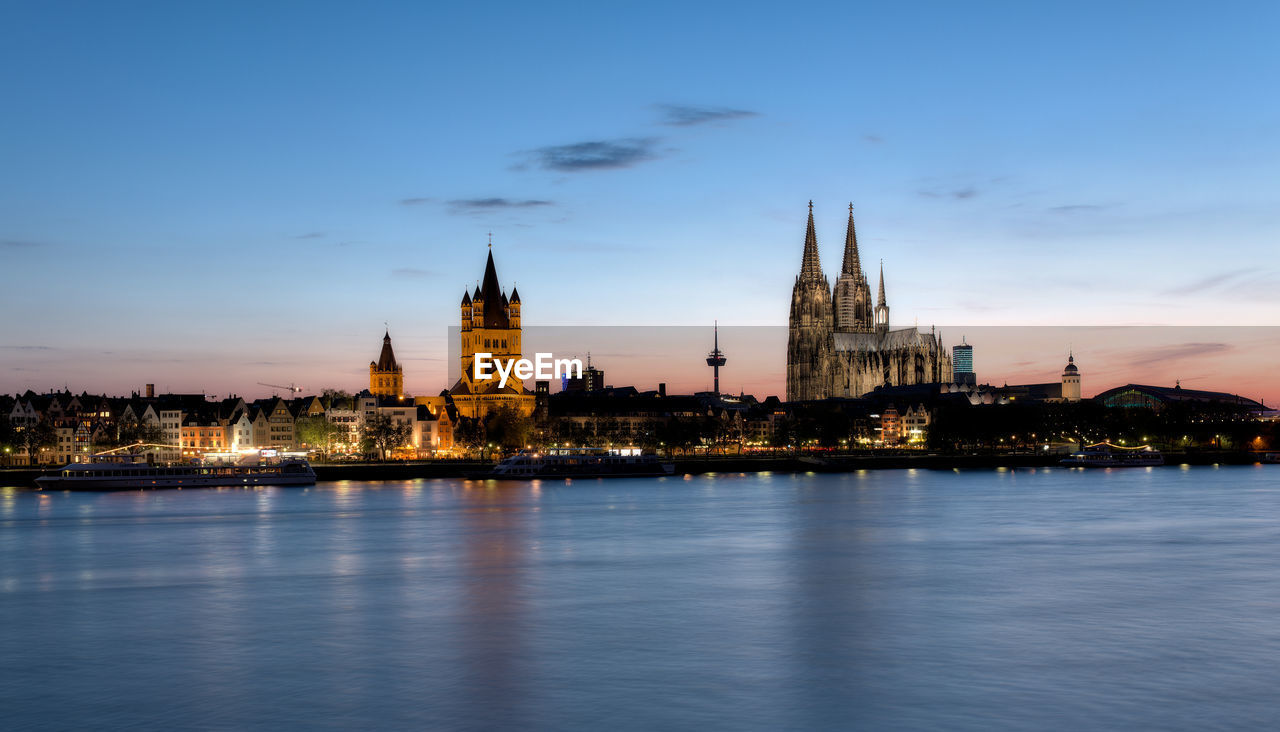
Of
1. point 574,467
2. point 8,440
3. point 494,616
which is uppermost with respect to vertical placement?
point 8,440

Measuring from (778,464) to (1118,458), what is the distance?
38.5 metres

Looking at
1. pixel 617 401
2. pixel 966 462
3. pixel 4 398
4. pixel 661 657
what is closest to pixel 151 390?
pixel 4 398

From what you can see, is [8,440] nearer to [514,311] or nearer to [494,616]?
[514,311]

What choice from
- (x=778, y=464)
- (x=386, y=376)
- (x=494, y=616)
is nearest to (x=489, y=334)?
(x=386, y=376)

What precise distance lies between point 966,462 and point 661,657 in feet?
359

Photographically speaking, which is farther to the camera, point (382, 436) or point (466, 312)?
point (466, 312)

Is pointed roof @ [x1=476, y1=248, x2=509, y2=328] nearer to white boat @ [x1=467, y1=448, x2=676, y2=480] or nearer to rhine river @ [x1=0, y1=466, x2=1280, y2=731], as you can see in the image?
white boat @ [x1=467, y1=448, x2=676, y2=480]

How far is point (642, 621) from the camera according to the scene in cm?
3020

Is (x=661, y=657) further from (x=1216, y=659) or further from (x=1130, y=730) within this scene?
→ (x=1216, y=659)

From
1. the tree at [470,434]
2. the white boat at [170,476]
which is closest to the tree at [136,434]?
the white boat at [170,476]

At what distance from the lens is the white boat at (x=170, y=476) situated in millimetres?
88500

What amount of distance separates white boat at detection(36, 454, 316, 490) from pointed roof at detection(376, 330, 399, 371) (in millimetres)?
61134

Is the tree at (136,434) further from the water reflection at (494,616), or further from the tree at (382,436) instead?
the water reflection at (494,616)

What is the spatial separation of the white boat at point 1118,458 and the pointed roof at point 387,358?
265 feet
